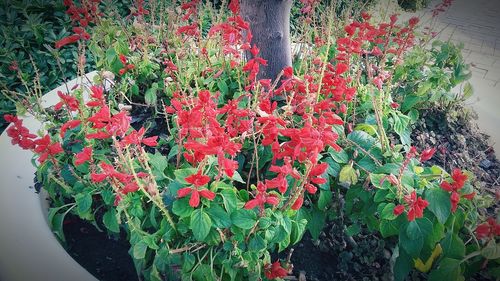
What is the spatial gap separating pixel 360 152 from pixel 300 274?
1.69 feet

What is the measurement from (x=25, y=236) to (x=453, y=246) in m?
1.34

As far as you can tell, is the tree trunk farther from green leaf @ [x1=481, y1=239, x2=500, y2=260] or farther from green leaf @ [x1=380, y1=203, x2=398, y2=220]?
green leaf @ [x1=481, y1=239, x2=500, y2=260]

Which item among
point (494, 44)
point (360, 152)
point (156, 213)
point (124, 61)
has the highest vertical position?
point (124, 61)

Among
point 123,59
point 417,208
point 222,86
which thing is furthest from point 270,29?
point 417,208

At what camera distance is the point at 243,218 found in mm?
1069

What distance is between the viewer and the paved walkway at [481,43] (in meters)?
2.26

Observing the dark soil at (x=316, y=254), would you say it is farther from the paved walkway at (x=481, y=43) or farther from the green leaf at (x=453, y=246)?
the paved walkway at (x=481, y=43)

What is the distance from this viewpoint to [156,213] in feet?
3.98

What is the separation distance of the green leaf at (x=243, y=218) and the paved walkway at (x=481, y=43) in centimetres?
176

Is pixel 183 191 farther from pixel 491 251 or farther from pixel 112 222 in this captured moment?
pixel 491 251

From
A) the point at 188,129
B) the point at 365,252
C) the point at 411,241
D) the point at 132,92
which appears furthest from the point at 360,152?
the point at 132,92

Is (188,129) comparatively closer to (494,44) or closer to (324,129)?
(324,129)

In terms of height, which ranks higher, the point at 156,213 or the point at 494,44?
the point at 156,213

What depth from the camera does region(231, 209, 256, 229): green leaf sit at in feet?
3.46
